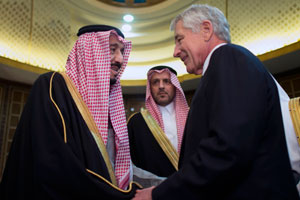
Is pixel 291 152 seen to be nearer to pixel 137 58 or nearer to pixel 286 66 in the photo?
pixel 286 66

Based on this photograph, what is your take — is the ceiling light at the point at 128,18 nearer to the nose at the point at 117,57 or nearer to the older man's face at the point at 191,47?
the nose at the point at 117,57

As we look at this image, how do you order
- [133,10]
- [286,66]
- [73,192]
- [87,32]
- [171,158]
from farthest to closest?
[133,10]
[286,66]
[171,158]
[87,32]
[73,192]

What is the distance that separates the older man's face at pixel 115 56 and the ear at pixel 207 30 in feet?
2.91

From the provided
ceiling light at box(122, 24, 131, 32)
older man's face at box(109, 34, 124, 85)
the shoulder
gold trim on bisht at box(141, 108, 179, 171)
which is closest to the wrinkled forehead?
gold trim on bisht at box(141, 108, 179, 171)

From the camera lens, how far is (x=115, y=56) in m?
2.17

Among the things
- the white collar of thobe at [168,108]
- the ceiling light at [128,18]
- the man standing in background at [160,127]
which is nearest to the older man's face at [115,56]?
the man standing in background at [160,127]

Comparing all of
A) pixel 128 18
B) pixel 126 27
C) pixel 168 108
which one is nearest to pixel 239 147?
pixel 168 108

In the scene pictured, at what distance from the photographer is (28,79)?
5.87 m

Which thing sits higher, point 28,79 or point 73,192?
point 28,79

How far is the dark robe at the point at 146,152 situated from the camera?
3.00m

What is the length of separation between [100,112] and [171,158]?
4.77 feet

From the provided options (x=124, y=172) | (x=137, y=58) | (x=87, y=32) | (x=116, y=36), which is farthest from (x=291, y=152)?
(x=137, y=58)

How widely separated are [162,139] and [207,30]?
188 centimetres

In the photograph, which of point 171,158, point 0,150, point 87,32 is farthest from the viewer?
point 0,150
